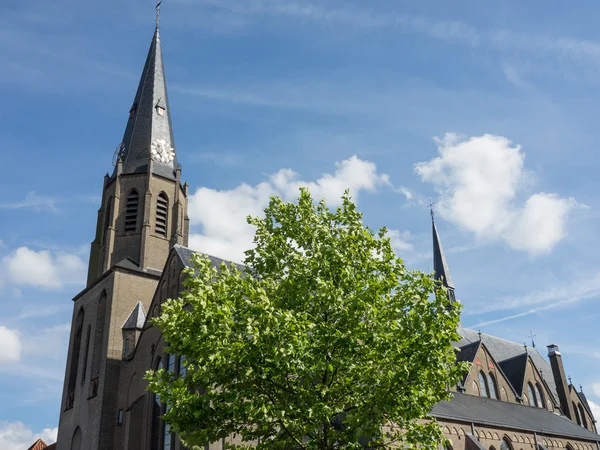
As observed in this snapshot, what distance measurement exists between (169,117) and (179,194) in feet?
23.5

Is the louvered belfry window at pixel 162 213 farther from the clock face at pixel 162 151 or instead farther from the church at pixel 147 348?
the clock face at pixel 162 151

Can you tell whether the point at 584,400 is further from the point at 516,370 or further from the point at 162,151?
the point at 162,151

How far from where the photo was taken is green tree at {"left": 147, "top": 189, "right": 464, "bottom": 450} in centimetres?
1312

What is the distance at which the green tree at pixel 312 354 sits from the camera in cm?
1312

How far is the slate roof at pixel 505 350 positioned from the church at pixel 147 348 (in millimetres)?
176

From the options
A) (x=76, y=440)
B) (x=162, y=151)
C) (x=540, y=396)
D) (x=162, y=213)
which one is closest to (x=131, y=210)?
(x=162, y=213)

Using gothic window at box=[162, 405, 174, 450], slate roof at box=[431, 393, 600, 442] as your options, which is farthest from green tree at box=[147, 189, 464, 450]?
slate roof at box=[431, 393, 600, 442]

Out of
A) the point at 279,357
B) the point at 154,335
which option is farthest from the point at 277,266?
the point at 154,335

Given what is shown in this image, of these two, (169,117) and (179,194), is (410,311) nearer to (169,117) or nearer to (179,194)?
(179,194)

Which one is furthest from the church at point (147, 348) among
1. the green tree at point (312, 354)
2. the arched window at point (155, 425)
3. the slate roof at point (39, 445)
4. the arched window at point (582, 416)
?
A: the slate roof at point (39, 445)

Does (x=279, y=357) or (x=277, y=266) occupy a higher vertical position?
(x=277, y=266)

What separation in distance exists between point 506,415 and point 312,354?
85.0ft

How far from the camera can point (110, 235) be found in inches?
1446

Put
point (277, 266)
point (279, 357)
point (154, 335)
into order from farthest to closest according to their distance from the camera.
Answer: point (154, 335) < point (277, 266) < point (279, 357)
